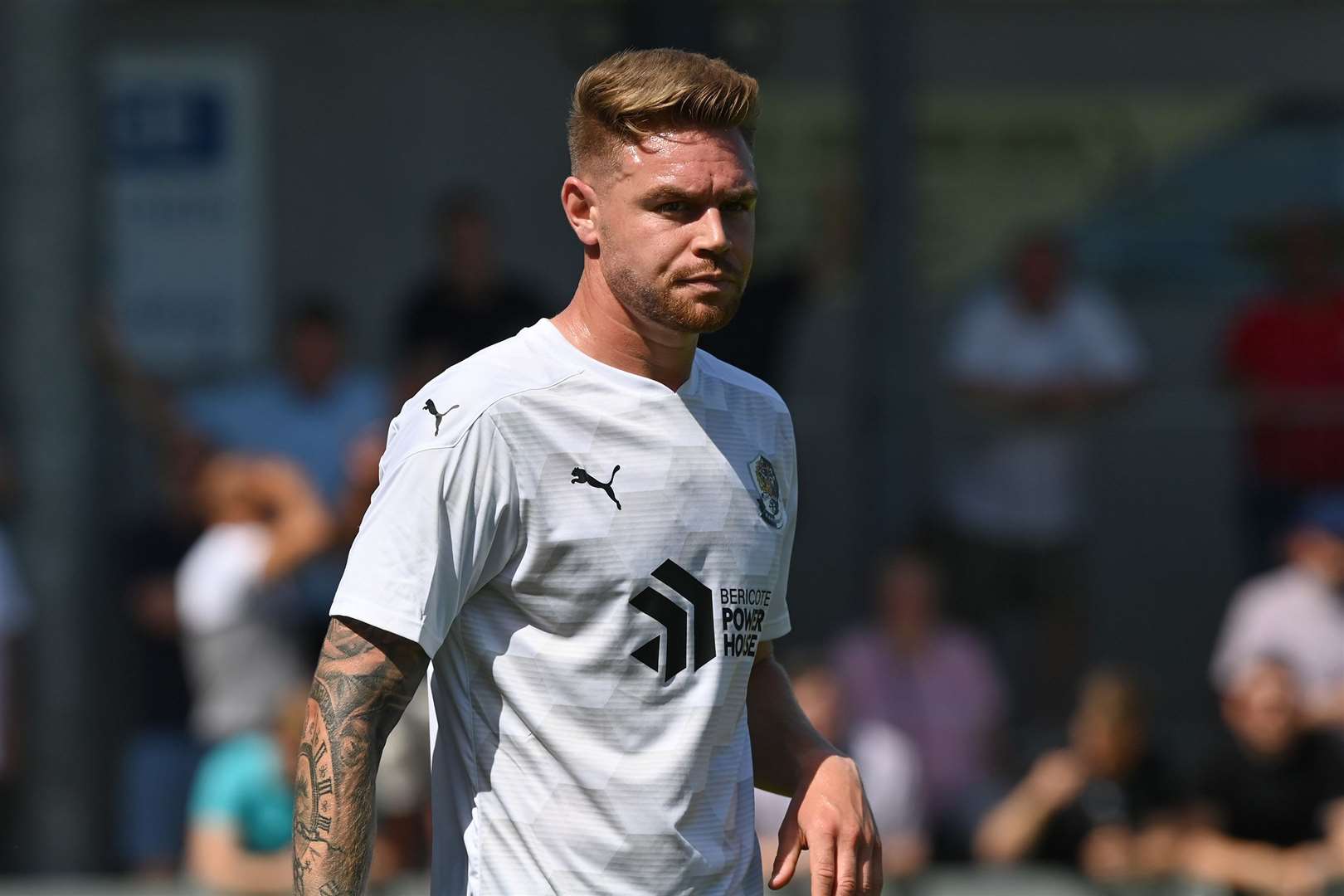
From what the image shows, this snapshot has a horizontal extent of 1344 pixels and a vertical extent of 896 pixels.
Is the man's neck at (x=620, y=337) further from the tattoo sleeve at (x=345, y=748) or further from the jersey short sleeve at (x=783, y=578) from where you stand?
the tattoo sleeve at (x=345, y=748)

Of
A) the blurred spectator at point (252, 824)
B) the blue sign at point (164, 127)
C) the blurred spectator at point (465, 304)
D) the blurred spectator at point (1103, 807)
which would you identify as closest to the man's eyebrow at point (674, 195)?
the blurred spectator at point (252, 824)

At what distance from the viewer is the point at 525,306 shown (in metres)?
8.05

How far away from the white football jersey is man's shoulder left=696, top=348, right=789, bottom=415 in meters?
0.19

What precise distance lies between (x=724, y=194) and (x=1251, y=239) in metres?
8.07

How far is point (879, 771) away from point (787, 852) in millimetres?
4931

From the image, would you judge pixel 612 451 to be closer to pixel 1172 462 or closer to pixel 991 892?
pixel 991 892

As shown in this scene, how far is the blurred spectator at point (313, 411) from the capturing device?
317 inches

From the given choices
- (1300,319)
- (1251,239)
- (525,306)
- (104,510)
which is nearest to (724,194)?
(525,306)

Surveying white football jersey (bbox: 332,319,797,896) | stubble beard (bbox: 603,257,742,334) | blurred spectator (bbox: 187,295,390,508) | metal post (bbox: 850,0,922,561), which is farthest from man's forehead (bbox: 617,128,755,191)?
metal post (bbox: 850,0,922,561)

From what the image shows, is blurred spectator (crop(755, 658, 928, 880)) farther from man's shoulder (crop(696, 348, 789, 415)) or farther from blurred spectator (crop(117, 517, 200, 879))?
man's shoulder (crop(696, 348, 789, 415))

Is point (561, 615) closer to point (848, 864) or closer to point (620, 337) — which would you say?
point (620, 337)

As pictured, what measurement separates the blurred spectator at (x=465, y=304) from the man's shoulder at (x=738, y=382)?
479 cm

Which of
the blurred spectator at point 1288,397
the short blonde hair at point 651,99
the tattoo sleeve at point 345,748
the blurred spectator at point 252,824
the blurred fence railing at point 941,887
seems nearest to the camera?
the tattoo sleeve at point 345,748

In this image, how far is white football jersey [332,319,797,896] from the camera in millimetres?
2771
